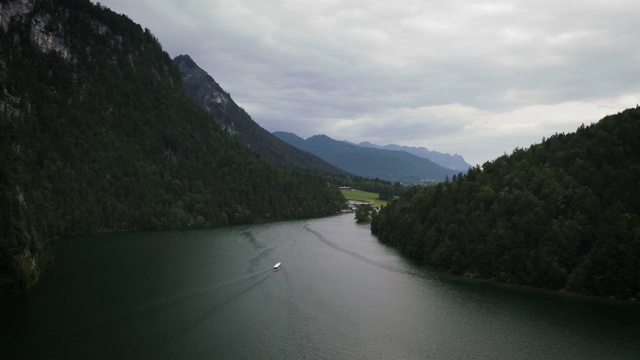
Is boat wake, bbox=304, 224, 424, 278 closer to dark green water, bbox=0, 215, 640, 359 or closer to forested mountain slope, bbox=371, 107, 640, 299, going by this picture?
dark green water, bbox=0, 215, 640, 359

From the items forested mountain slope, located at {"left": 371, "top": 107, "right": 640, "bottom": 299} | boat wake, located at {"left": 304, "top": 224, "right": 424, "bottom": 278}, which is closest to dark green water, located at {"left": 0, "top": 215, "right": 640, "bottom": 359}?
boat wake, located at {"left": 304, "top": 224, "right": 424, "bottom": 278}

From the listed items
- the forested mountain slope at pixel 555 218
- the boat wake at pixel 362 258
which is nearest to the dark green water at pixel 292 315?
the boat wake at pixel 362 258

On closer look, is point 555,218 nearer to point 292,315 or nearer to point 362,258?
point 362,258

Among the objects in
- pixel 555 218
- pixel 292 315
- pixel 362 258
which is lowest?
pixel 292 315

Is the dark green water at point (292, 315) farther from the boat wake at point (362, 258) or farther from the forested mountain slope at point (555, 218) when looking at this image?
the forested mountain slope at point (555, 218)

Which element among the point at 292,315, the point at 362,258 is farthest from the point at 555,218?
the point at 292,315
